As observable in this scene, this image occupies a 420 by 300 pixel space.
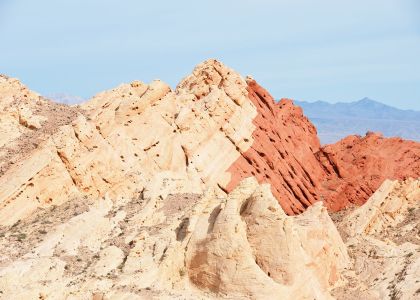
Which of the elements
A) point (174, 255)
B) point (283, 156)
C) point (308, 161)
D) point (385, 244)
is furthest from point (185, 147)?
point (174, 255)

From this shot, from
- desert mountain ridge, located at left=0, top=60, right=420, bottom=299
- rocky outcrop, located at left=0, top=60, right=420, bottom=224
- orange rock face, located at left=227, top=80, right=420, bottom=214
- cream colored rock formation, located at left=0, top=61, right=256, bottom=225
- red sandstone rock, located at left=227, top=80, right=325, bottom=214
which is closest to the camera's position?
desert mountain ridge, located at left=0, top=60, right=420, bottom=299

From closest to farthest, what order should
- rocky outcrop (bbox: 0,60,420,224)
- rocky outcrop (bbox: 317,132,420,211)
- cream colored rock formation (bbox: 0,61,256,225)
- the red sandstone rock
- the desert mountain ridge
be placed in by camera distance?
the desert mountain ridge, cream colored rock formation (bbox: 0,61,256,225), rocky outcrop (bbox: 0,60,420,224), the red sandstone rock, rocky outcrop (bbox: 317,132,420,211)

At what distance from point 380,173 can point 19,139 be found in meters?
30.7

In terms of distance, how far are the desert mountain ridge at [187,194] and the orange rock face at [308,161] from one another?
130mm

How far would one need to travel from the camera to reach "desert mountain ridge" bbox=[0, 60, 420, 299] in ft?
111

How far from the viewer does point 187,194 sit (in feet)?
140

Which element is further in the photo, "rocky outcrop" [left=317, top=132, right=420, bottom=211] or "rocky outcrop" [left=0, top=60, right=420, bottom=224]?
"rocky outcrop" [left=317, top=132, right=420, bottom=211]

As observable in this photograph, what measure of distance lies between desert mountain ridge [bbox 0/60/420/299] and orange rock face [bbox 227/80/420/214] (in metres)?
0.13

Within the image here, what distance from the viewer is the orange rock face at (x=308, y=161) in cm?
5416

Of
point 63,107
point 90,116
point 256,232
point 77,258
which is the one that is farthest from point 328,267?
point 63,107

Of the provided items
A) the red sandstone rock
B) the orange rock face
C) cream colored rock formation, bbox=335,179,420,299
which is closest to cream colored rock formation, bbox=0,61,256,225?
the red sandstone rock

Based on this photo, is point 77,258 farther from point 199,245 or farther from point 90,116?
point 90,116

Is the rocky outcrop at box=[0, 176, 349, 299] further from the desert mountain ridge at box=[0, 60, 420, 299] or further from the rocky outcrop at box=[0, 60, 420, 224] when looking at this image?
the rocky outcrop at box=[0, 60, 420, 224]

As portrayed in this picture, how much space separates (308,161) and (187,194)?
20.0 metres
